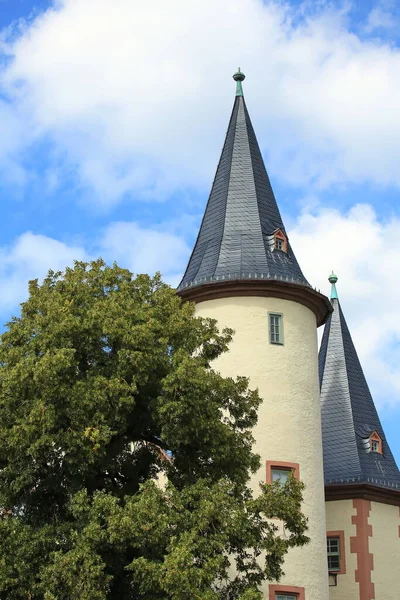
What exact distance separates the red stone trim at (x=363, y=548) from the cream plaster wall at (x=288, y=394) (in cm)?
537

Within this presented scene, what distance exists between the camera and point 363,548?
3384 centimetres

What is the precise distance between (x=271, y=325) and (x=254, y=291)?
3.42 feet

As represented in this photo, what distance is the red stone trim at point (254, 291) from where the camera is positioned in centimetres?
2978

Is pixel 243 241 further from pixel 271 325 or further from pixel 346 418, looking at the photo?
pixel 346 418

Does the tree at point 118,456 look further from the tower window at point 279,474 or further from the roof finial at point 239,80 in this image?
the roof finial at point 239,80

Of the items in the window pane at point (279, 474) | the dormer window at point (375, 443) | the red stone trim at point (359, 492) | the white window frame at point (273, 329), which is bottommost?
the window pane at point (279, 474)

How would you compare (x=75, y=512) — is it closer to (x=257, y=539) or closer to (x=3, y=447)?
(x=3, y=447)

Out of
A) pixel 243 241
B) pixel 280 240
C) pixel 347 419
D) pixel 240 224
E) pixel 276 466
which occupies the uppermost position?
pixel 240 224

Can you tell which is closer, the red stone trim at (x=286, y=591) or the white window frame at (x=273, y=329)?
the red stone trim at (x=286, y=591)

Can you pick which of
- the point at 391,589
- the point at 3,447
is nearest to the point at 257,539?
the point at 3,447

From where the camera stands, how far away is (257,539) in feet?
69.6

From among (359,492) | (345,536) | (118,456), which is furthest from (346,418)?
(118,456)

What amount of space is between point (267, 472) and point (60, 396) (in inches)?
370

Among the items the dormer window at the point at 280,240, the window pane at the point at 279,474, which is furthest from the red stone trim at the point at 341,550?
the dormer window at the point at 280,240
